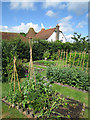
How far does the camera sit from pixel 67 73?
424cm

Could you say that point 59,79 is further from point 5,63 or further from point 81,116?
point 5,63

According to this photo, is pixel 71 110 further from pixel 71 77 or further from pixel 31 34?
pixel 31 34

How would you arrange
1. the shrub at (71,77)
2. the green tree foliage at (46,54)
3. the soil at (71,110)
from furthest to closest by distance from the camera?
the green tree foliage at (46,54) → the shrub at (71,77) → the soil at (71,110)

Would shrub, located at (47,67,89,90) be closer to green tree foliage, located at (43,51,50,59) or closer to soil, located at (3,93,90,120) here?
soil, located at (3,93,90,120)

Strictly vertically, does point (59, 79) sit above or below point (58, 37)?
below

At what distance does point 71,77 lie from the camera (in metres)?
4.13

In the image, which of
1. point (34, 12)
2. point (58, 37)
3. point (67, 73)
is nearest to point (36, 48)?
point (67, 73)

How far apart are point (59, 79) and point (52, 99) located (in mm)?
1706

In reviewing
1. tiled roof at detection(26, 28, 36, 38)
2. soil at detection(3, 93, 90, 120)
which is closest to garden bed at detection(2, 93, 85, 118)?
soil at detection(3, 93, 90, 120)

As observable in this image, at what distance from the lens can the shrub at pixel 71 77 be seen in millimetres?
3863

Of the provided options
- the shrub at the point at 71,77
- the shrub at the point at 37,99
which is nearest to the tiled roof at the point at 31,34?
the shrub at the point at 71,77

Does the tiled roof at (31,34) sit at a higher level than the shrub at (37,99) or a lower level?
higher

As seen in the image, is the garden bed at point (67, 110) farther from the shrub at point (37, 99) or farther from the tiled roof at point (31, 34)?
the tiled roof at point (31, 34)

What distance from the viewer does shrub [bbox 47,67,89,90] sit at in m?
3.86
